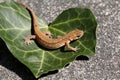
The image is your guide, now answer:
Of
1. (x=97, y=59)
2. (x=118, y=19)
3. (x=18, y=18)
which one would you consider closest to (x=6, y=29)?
(x=18, y=18)

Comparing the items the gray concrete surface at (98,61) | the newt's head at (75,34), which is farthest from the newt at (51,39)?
the gray concrete surface at (98,61)

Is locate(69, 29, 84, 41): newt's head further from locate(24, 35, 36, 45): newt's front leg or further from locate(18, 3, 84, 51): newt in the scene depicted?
locate(24, 35, 36, 45): newt's front leg

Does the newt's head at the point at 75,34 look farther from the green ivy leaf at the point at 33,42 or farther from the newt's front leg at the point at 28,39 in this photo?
the newt's front leg at the point at 28,39

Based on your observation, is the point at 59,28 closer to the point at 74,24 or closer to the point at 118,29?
the point at 74,24

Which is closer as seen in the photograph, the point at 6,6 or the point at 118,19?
the point at 6,6

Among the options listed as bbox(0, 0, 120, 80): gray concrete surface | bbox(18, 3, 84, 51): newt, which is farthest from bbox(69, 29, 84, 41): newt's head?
bbox(0, 0, 120, 80): gray concrete surface
